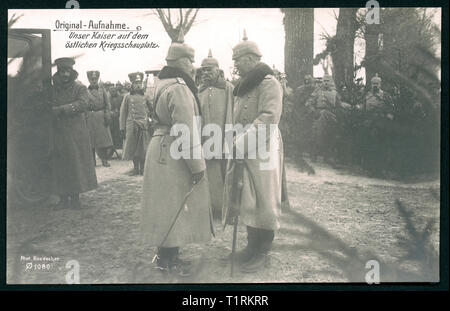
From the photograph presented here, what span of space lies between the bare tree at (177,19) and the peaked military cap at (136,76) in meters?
0.52

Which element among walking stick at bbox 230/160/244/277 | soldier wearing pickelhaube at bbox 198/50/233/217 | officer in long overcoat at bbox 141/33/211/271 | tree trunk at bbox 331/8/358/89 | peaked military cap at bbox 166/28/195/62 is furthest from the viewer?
tree trunk at bbox 331/8/358/89

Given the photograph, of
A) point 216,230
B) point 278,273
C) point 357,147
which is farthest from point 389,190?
point 216,230

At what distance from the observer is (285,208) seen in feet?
17.0

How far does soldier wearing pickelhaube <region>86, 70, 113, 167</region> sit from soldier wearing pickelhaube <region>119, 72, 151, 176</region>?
0.54ft

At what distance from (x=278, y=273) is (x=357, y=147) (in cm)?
158

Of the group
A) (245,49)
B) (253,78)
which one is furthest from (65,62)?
(253,78)

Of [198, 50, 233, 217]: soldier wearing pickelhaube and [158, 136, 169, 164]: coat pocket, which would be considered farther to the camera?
[198, 50, 233, 217]: soldier wearing pickelhaube

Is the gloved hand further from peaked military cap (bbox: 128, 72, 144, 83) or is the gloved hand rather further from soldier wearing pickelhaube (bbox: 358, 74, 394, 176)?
soldier wearing pickelhaube (bbox: 358, 74, 394, 176)

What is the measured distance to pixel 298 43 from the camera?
210 inches

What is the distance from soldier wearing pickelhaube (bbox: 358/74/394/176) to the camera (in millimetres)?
5316

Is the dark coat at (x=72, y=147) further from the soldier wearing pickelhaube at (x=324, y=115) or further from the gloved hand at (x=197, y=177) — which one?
the soldier wearing pickelhaube at (x=324, y=115)

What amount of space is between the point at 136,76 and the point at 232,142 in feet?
4.00

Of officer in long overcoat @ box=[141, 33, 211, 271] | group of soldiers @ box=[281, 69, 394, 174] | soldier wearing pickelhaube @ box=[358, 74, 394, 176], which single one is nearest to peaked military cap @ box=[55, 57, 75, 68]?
officer in long overcoat @ box=[141, 33, 211, 271]

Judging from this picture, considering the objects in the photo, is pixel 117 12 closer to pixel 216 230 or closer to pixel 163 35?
pixel 163 35
